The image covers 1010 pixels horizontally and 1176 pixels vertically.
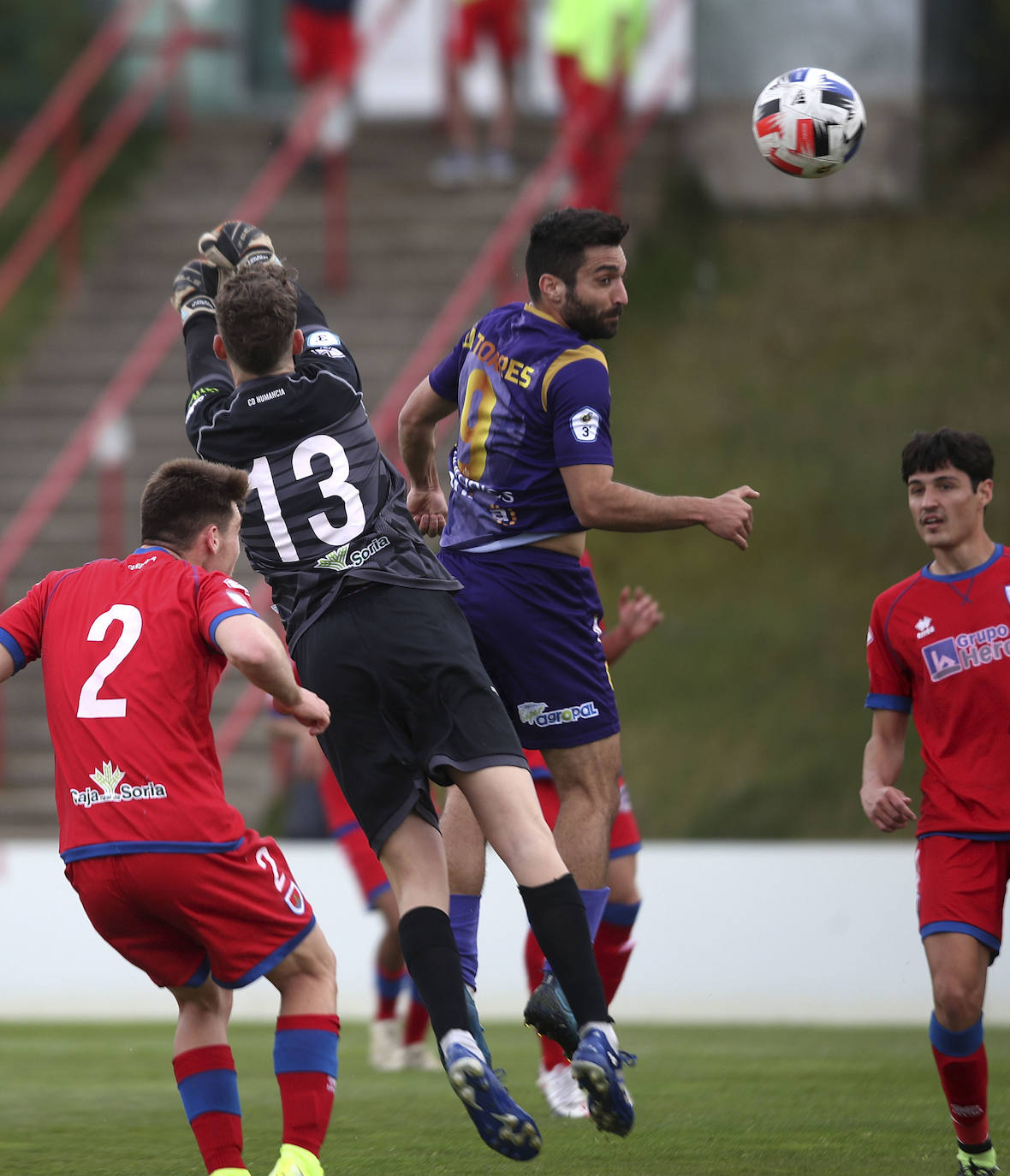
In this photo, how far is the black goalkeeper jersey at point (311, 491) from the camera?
189 inches

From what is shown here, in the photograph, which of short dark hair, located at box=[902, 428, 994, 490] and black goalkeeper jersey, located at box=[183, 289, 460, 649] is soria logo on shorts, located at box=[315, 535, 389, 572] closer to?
black goalkeeper jersey, located at box=[183, 289, 460, 649]

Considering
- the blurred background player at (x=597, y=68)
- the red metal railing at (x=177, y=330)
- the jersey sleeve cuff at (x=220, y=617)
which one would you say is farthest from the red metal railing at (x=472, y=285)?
the jersey sleeve cuff at (x=220, y=617)

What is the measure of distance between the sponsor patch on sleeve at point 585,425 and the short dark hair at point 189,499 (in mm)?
905

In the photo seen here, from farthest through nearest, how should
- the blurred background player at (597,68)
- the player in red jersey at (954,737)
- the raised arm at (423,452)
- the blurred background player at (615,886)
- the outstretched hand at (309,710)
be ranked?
the blurred background player at (597,68) → the blurred background player at (615,886) → the raised arm at (423,452) → the player in red jersey at (954,737) → the outstretched hand at (309,710)

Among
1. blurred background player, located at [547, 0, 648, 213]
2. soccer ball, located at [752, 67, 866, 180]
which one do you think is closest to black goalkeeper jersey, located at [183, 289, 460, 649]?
soccer ball, located at [752, 67, 866, 180]

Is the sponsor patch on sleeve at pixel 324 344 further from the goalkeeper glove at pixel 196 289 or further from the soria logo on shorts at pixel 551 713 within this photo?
the soria logo on shorts at pixel 551 713

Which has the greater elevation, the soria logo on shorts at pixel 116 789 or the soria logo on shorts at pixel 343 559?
the soria logo on shorts at pixel 343 559

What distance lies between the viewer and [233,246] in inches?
206

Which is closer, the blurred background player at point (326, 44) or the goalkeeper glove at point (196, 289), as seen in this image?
the goalkeeper glove at point (196, 289)

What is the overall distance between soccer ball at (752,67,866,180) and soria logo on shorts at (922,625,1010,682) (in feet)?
5.52

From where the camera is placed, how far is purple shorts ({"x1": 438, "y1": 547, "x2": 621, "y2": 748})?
5.14 meters

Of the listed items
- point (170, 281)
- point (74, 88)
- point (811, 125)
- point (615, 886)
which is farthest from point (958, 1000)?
point (74, 88)

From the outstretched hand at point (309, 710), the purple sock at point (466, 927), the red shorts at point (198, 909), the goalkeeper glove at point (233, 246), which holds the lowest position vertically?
the purple sock at point (466, 927)

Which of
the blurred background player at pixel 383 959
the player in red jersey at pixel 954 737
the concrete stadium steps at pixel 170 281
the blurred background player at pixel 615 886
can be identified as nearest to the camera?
the player in red jersey at pixel 954 737
